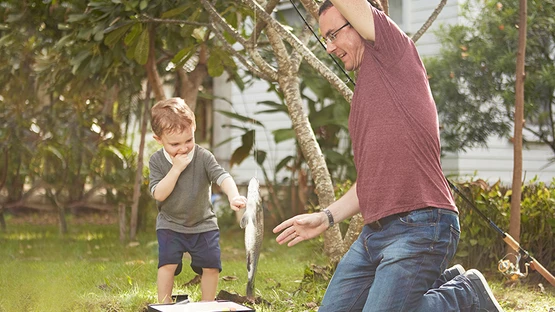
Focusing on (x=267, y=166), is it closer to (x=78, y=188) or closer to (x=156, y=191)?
(x=78, y=188)

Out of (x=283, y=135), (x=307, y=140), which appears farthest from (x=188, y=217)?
(x=283, y=135)

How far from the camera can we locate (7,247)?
9445mm

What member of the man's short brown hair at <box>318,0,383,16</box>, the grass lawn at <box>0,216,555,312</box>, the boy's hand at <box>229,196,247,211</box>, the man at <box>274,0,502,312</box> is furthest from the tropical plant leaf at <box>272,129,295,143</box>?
the man at <box>274,0,502,312</box>

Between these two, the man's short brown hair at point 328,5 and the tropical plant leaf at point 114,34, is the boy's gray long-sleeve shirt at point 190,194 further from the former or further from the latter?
the tropical plant leaf at point 114,34

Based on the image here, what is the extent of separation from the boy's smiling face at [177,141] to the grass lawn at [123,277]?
48.5 inches

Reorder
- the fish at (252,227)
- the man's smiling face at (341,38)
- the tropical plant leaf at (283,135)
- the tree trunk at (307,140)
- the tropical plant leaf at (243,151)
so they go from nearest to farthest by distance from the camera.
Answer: the man's smiling face at (341,38) < the fish at (252,227) < the tree trunk at (307,140) < the tropical plant leaf at (283,135) < the tropical plant leaf at (243,151)

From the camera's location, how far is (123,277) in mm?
6559

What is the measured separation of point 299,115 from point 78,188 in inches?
302

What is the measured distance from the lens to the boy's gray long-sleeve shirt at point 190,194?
471 cm

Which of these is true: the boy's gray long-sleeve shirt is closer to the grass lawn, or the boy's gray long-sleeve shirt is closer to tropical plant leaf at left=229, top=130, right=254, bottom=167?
the grass lawn

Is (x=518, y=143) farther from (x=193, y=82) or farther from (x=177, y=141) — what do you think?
(x=193, y=82)

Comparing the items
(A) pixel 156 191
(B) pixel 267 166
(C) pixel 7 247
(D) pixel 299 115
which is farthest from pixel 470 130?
(A) pixel 156 191

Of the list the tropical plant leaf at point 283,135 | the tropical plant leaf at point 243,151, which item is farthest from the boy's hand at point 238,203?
the tropical plant leaf at point 243,151

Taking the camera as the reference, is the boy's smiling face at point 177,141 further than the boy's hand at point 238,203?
Yes
